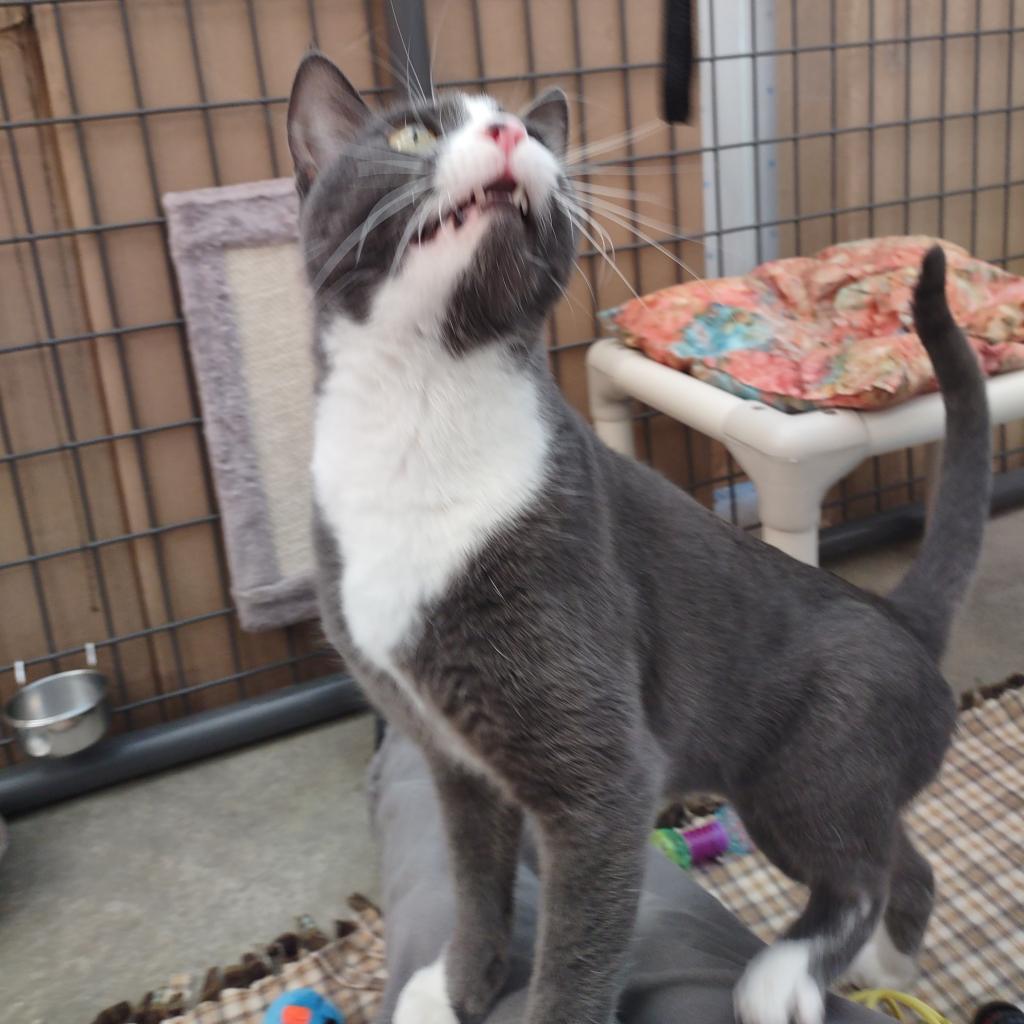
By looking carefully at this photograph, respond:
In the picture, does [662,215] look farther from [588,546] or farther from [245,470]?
[588,546]

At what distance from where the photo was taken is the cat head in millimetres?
644

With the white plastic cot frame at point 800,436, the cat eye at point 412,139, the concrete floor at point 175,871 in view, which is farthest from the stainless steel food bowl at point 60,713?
the cat eye at point 412,139

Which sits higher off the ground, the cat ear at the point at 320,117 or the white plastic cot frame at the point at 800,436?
the cat ear at the point at 320,117

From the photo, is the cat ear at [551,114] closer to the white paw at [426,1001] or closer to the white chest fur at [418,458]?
the white chest fur at [418,458]

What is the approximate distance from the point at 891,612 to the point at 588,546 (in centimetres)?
36

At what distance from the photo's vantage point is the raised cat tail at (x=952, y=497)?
935 millimetres

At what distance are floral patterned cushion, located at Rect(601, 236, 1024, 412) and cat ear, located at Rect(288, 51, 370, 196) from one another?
0.87 metres

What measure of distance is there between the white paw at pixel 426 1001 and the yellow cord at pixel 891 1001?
423 millimetres

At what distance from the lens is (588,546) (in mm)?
755

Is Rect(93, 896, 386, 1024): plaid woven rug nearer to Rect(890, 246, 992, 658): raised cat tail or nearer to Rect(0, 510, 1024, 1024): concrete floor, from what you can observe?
Rect(0, 510, 1024, 1024): concrete floor

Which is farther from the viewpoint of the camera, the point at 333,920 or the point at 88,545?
the point at 88,545

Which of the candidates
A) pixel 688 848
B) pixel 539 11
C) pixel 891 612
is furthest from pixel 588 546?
pixel 539 11

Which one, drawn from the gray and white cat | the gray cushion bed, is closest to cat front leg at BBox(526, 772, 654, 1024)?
the gray and white cat

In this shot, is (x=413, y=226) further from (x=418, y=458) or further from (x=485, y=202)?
(x=418, y=458)
